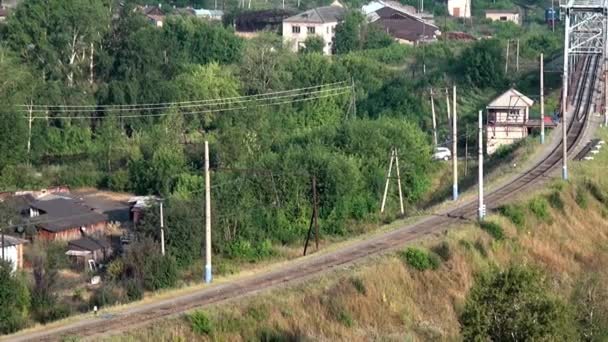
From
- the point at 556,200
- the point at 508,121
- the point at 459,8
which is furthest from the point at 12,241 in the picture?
the point at 459,8

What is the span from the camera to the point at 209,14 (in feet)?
180

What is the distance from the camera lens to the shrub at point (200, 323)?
48.9ft

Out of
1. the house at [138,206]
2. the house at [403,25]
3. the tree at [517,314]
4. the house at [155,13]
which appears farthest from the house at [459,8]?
the tree at [517,314]

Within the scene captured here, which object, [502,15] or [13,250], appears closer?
[13,250]

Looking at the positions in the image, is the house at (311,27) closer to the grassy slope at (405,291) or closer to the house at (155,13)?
the house at (155,13)

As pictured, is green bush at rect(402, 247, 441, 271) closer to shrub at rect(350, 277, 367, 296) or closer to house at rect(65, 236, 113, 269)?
shrub at rect(350, 277, 367, 296)

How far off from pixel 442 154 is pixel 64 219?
9786 millimetres

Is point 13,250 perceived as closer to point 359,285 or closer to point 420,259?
point 359,285

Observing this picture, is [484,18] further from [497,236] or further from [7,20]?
[497,236]

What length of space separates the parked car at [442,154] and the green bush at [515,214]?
7.88 metres

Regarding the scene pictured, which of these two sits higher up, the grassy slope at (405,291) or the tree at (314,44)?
the tree at (314,44)

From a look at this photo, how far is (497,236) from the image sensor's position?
20.4 meters

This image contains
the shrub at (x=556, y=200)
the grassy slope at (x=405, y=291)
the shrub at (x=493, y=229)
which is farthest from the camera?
the shrub at (x=556, y=200)

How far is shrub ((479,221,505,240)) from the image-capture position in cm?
2040
